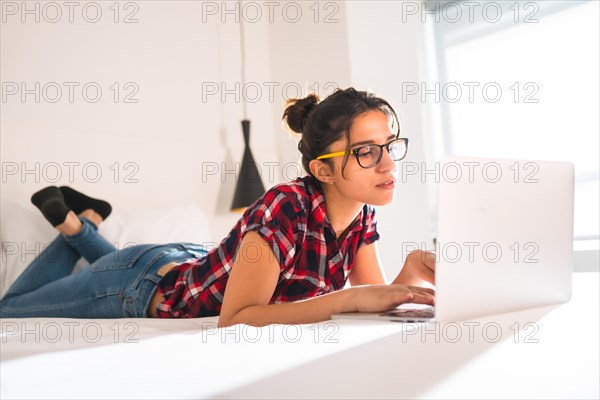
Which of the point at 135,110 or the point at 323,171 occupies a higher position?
the point at 135,110

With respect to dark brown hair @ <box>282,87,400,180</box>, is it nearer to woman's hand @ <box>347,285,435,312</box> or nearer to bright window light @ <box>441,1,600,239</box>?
woman's hand @ <box>347,285,435,312</box>

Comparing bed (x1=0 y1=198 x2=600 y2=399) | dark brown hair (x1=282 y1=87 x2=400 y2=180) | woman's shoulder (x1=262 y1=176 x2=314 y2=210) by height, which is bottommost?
bed (x1=0 y1=198 x2=600 y2=399)

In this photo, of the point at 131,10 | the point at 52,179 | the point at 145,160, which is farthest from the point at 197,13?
the point at 52,179

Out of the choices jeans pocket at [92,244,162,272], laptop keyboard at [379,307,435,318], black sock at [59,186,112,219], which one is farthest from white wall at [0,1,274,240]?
laptop keyboard at [379,307,435,318]

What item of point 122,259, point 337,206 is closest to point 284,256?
point 337,206

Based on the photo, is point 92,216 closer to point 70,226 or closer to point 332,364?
point 70,226

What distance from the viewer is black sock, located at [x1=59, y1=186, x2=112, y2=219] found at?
2174mm

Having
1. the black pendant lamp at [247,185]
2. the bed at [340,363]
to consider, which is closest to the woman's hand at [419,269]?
the bed at [340,363]

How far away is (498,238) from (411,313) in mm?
193

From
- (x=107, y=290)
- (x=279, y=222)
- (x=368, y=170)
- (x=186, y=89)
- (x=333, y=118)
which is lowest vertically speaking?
(x=107, y=290)

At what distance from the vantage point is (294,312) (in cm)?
116

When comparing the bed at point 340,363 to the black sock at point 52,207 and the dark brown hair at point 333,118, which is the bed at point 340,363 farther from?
the black sock at point 52,207

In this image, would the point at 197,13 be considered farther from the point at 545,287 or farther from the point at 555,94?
the point at 545,287

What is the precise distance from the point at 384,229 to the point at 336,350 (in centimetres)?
238
